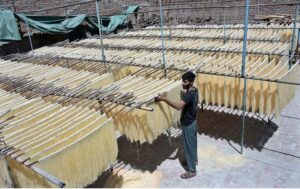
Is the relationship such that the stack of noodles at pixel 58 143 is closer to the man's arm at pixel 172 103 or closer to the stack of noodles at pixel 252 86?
the man's arm at pixel 172 103

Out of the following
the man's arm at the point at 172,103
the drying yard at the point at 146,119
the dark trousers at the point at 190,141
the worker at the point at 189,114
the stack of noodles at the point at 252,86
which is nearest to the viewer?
the drying yard at the point at 146,119

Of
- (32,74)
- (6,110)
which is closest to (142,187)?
(6,110)

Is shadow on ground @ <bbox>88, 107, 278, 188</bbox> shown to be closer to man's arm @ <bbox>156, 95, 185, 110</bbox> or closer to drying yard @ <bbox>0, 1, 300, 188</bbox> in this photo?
drying yard @ <bbox>0, 1, 300, 188</bbox>

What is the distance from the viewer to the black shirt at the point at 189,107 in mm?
7153

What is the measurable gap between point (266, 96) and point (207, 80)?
5.93ft

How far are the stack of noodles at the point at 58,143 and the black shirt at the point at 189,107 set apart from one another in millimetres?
1910

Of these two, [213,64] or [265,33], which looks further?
[265,33]

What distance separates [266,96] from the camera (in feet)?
27.2

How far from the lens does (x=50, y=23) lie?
18.0 meters

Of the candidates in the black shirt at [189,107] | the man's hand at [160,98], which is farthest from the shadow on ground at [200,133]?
the man's hand at [160,98]

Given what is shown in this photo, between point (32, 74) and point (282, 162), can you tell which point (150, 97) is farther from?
point (32, 74)

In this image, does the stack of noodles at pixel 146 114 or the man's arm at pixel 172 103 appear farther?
the stack of noodles at pixel 146 114

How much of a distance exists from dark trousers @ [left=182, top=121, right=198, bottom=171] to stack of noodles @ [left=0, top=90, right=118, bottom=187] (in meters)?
1.98

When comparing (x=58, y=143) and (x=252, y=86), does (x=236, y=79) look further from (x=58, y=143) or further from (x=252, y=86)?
(x=58, y=143)
